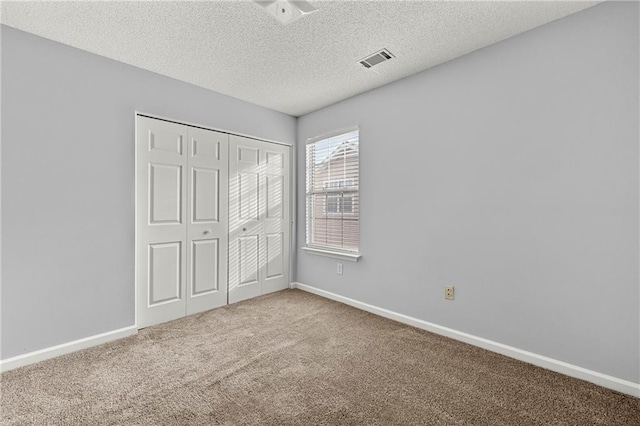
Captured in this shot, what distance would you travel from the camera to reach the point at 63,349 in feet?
7.44

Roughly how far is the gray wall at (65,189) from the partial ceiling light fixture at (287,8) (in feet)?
5.26

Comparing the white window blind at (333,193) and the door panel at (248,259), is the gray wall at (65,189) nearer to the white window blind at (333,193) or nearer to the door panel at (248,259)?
the door panel at (248,259)

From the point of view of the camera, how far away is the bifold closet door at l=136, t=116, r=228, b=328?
8.99 feet

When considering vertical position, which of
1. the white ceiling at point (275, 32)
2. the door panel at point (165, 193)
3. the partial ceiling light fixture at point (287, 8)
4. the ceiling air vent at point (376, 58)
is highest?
the white ceiling at point (275, 32)

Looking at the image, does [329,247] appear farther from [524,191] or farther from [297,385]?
[524,191]

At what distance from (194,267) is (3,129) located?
6.01 feet

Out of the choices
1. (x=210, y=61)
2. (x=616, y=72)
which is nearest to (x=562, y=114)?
(x=616, y=72)

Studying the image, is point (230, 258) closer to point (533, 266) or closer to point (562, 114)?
point (533, 266)

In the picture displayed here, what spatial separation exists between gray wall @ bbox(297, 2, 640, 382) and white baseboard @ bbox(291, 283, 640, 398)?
0.04 metres

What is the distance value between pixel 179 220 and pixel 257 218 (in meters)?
0.97

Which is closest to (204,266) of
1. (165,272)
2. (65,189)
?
(165,272)

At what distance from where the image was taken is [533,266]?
2117mm

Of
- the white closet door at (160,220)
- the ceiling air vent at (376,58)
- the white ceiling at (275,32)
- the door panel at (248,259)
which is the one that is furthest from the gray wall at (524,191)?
the white closet door at (160,220)

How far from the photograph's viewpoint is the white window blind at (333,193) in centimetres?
340
